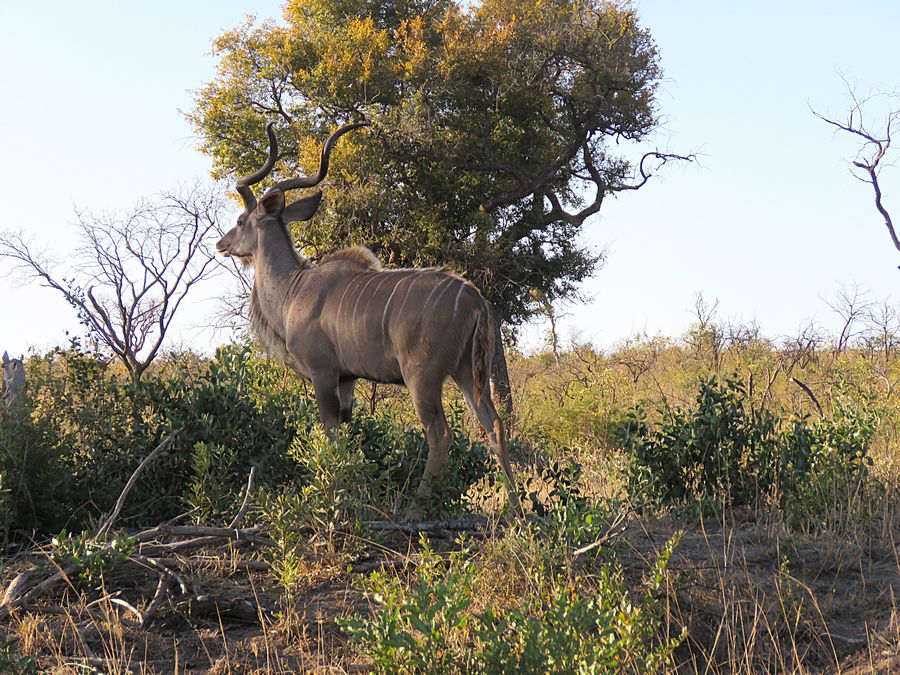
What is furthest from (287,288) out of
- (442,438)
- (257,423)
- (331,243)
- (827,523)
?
(331,243)

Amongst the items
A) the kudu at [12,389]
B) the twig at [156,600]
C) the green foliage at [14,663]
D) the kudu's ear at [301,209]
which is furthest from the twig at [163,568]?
the kudu's ear at [301,209]

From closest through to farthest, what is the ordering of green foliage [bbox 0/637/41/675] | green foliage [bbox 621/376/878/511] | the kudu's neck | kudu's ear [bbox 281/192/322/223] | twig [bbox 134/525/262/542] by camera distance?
1. green foliage [bbox 0/637/41/675]
2. twig [bbox 134/525/262/542]
3. green foliage [bbox 621/376/878/511]
4. the kudu's neck
5. kudu's ear [bbox 281/192/322/223]

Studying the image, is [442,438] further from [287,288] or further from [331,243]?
[331,243]

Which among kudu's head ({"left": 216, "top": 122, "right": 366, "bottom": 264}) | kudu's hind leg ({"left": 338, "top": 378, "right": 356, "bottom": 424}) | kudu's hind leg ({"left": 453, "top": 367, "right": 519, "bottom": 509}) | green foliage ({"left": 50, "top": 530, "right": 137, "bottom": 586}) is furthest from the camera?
kudu's head ({"left": 216, "top": 122, "right": 366, "bottom": 264})

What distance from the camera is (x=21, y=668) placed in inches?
130

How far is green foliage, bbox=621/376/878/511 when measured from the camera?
5790 mm

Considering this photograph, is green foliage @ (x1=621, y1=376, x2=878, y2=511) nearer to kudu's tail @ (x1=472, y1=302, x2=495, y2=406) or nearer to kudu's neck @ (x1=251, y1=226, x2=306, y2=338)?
kudu's tail @ (x1=472, y1=302, x2=495, y2=406)

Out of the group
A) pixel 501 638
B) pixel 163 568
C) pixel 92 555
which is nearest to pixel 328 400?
pixel 163 568

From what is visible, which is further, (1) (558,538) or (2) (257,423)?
(2) (257,423)

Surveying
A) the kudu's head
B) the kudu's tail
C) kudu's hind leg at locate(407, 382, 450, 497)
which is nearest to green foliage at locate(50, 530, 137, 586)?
kudu's hind leg at locate(407, 382, 450, 497)

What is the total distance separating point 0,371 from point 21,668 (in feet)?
15.3

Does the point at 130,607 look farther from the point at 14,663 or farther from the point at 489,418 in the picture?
the point at 489,418

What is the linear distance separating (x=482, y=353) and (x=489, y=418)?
0.39 metres

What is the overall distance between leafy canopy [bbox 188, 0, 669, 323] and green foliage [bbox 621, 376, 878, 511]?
7943 mm
